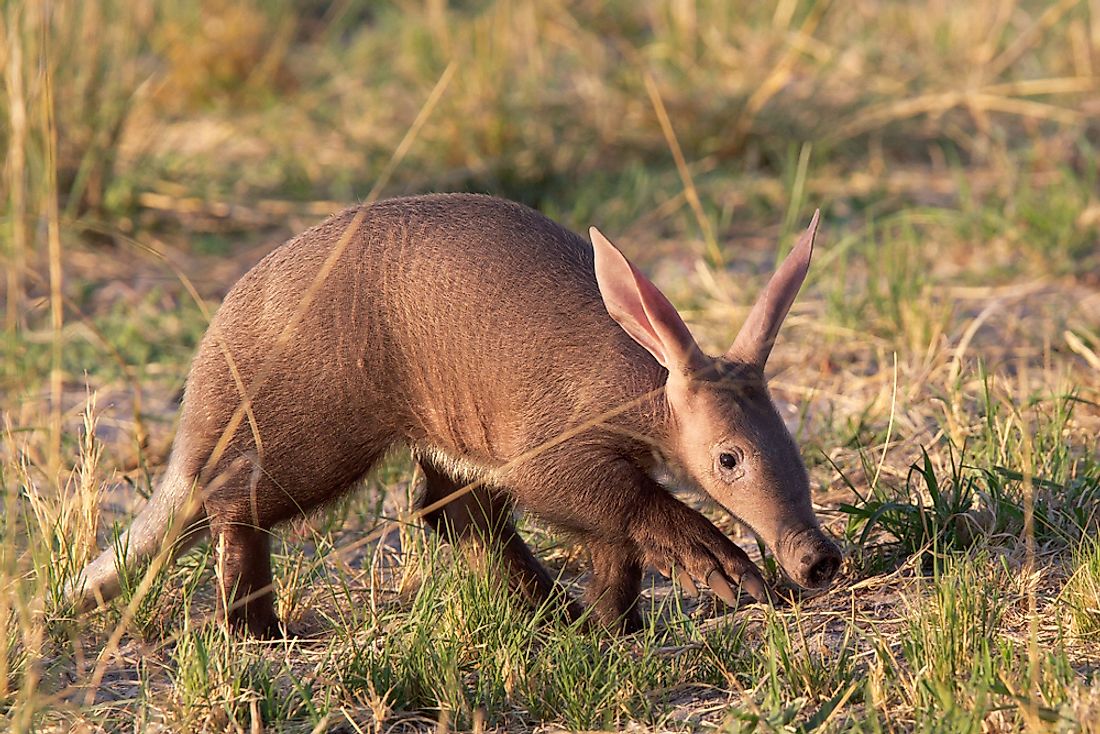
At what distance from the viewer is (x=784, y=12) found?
7488 mm

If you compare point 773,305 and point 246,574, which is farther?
point 246,574

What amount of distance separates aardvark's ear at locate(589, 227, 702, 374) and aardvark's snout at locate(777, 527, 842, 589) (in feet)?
1.46

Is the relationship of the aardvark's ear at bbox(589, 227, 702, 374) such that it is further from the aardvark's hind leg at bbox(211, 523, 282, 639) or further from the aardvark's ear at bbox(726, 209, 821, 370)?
the aardvark's hind leg at bbox(211, 523, 282, 639)

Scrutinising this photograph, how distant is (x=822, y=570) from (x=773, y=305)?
0.60 m

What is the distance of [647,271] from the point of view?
6.12m

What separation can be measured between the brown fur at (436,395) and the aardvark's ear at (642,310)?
80 mm

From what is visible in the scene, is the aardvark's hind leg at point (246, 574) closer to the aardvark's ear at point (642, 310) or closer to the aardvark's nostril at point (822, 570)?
the aardvark's ear at point (642, 310)

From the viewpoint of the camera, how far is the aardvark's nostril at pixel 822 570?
3.29m

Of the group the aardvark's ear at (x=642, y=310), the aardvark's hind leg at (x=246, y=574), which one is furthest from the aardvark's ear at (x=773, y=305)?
the aardvark's hind leg at (x=246, y=574)

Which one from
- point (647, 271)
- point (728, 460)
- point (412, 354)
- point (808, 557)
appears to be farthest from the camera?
point (647, 271)

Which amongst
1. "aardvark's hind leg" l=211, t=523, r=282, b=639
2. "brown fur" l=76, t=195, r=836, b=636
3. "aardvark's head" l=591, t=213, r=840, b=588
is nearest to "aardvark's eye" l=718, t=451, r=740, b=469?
"aardvark's head" l=591, t=213, r=840, b=588

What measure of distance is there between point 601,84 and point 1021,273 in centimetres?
232

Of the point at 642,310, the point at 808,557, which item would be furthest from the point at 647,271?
the point at 808,557

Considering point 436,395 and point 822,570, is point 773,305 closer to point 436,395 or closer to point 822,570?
point 822,570
